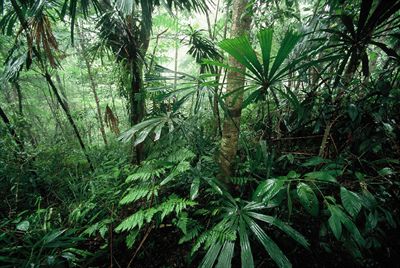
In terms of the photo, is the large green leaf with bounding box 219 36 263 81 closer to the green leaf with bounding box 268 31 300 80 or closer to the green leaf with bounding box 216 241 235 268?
the green leaf with bounding box 268 31 300 80

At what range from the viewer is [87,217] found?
6.02ft

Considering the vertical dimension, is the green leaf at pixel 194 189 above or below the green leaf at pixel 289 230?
above

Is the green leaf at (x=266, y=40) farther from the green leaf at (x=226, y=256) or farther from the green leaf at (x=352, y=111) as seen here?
the green leaf at (x=226, y=256)

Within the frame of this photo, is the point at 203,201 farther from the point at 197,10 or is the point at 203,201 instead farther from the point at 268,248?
the point at 197,10

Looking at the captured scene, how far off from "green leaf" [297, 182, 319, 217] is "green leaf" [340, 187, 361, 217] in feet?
0.48

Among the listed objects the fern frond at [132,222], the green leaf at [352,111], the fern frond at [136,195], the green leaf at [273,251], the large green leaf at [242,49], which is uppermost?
the large green leaf at [242,49]

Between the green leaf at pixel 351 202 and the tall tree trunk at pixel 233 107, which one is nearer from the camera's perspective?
the green leaf at pixel 351 202

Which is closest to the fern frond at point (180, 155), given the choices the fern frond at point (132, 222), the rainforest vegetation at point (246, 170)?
the rainforest vegetation at point (246, 170)

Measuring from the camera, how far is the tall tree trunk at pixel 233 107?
1528 millimetres

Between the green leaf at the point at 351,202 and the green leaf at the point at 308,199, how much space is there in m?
0.15

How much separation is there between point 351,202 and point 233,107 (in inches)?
38.8

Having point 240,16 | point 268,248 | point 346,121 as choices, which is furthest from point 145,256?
point 240,16

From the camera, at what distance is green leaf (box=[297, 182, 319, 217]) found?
924 millimetres

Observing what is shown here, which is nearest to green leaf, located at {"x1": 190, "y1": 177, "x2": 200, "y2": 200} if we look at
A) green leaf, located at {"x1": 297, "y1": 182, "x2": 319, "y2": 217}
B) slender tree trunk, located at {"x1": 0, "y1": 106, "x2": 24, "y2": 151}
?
green leaf, located at {"x1": 297, "y1": 182, "x2": 319, "y2": 217}
